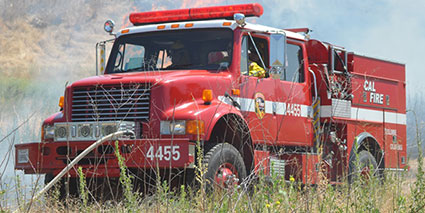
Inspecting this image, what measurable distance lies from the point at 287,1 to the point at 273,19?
1.48 m

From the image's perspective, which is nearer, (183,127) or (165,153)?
(165,153)

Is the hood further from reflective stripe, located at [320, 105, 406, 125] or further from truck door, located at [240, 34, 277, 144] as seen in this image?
reflective stripe, located at [320, 105, 406, 125]

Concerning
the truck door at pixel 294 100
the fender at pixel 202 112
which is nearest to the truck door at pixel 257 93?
the truck door at pixel 294 100

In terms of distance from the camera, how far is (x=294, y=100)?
32.3 feet

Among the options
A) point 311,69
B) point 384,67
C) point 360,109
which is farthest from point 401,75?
point 311,69

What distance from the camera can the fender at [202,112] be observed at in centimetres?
796

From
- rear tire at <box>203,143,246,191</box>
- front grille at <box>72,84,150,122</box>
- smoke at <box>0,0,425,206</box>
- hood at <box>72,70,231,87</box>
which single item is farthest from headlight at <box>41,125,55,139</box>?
smoke at <box>0,0,425,206</box>

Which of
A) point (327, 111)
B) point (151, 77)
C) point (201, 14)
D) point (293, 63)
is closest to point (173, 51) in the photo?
point (201, 14)

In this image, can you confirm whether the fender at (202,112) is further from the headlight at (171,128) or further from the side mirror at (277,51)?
the side mirror at (277,51)

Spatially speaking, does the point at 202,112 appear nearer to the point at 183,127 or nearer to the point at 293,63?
the point at 183,127

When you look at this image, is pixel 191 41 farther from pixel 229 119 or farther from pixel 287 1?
pixel 287 1

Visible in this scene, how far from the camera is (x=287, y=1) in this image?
4522cm

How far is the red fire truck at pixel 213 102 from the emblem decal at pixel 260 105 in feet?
0.04

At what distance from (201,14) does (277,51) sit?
1364 millimetres
